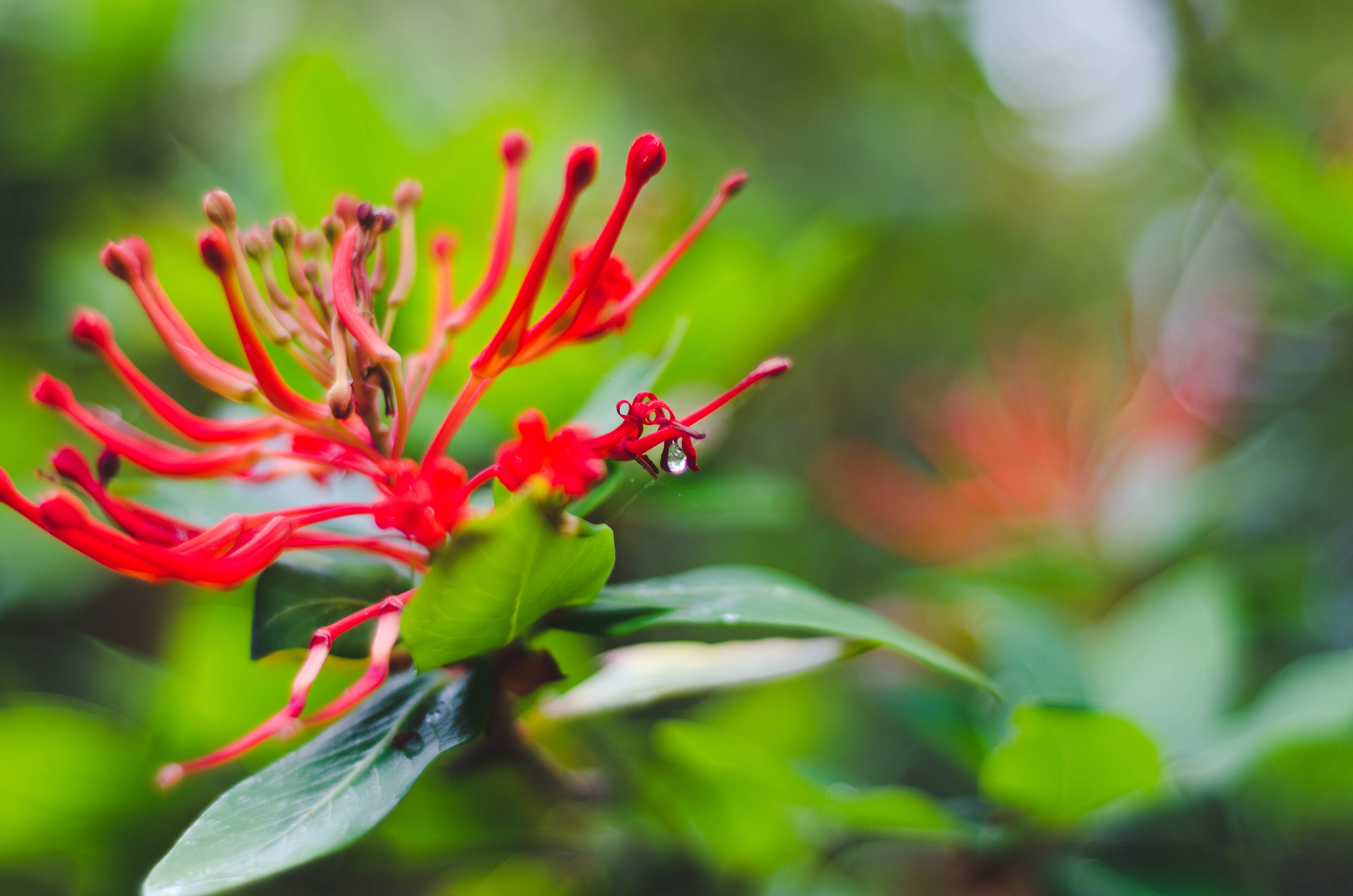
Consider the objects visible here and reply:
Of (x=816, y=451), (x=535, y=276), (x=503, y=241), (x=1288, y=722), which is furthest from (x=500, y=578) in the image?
(x=816, y=451)

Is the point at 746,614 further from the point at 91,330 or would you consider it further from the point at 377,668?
the point at 91,330

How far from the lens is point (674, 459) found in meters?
0.59

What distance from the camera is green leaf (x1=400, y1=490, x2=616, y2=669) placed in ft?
1.66

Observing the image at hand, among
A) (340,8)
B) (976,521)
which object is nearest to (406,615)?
(976,521)

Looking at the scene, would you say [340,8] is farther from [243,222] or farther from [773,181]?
[243,222]

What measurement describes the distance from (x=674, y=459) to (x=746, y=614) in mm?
113

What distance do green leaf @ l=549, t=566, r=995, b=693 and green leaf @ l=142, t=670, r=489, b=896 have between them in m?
0.10

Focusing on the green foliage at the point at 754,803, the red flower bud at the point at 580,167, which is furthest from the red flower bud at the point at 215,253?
the green foliage at the point at 754,803

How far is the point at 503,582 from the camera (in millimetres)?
532

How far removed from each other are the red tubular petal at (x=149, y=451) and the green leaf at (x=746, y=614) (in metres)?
0.28

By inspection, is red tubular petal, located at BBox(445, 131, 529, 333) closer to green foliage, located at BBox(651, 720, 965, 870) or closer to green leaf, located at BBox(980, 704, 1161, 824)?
green foliage, located at BBox(651, 720, 965, 870)

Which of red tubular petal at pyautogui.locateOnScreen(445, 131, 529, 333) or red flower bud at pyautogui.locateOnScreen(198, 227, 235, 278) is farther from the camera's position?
red tubular petal at pyautogui.locateOnScreen(445, 131, 529, 333)

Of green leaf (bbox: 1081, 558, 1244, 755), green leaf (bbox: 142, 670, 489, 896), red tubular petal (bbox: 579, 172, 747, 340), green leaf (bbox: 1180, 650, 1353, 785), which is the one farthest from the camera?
green leaf (bbox: 1081, 558, 1244, 755)

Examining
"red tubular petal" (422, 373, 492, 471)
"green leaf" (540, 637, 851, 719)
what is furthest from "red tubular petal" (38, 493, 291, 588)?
"green leaf" (540, 637, 851, 719)
